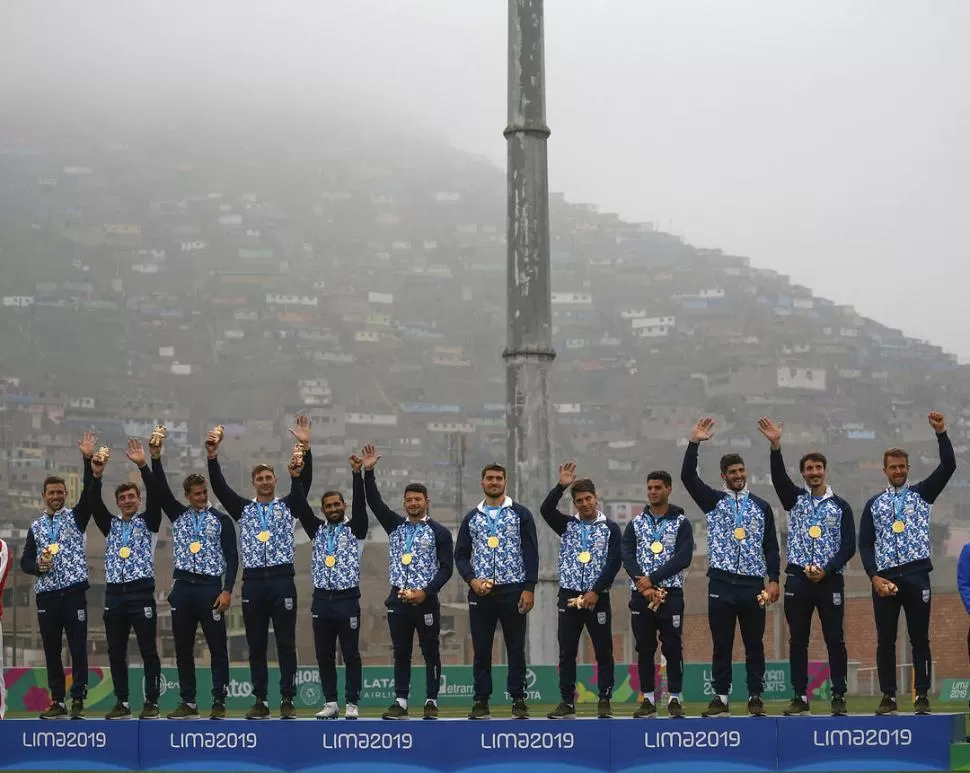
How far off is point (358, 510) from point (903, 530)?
171 inches

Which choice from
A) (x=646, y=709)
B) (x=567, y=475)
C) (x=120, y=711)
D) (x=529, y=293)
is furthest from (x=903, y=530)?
(x=529, y=293)

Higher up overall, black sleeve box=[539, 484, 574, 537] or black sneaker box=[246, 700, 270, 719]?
black sleeve box=[539, 484, 574, 537]

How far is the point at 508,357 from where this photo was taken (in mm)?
18672

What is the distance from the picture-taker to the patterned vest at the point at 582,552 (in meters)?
11.8

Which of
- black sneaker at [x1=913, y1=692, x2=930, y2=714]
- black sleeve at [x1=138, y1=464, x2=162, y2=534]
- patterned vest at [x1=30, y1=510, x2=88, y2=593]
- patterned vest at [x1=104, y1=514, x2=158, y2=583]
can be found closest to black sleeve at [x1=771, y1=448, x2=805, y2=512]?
black sneaker at [x1=913, y1=692, x2=930, y2=714]

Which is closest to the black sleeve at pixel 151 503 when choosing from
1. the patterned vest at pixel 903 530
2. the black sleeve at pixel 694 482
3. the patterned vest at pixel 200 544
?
the patterned vest at pixel 200 544

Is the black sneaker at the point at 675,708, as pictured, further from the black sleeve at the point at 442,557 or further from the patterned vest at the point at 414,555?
the patterned vest at the point at 414,555

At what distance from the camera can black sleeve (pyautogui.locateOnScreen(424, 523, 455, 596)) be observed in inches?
472

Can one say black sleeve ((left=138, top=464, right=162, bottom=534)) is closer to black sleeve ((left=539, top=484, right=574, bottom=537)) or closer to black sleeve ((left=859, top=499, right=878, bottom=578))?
black sleeve ((left=539, top=484, right=574, bottom=537))

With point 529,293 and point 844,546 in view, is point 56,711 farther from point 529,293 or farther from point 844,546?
point 529,293

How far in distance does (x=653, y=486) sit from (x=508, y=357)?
7.32 metres

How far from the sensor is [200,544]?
40.5 feet

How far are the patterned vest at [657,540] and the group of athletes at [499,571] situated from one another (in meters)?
0.01

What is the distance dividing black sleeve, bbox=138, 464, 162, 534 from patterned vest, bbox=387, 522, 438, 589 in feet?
6.68
